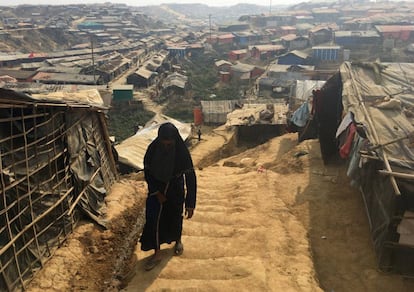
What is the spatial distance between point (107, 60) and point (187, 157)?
165ft

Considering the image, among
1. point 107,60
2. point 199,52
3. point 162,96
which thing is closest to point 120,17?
point 199,52

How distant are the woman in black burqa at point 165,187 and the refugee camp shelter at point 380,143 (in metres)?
2.59

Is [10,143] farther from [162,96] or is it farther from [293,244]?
[162,96]

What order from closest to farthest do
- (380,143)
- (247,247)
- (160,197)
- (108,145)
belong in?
(160,197) → (247,247) → (380,143) → (108,145)

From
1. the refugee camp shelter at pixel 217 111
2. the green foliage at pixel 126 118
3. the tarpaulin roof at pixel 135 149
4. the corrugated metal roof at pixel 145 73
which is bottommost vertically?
the green foliage at pixel 126 118

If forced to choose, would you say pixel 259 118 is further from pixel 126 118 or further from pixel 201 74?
pixel 201 74

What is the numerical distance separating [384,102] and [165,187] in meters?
4.92

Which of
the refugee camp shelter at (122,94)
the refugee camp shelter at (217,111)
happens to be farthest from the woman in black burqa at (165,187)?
the refugee camp shelter at (122,94)

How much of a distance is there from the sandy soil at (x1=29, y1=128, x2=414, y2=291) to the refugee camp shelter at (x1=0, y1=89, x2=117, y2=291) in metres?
0.31

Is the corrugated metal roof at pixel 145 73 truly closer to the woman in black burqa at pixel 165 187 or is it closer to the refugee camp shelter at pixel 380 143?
the refugee camp shelter at pixel 380 143

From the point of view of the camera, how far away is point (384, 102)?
756 cm

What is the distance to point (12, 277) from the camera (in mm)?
4738

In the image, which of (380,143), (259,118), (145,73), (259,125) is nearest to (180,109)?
(145,73)

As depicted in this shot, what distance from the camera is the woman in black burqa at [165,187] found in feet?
16.2
